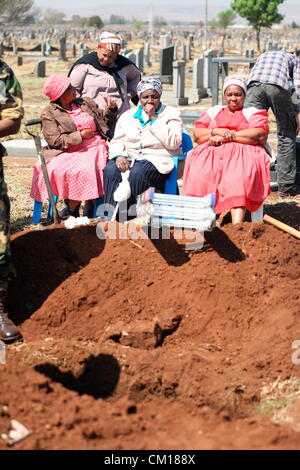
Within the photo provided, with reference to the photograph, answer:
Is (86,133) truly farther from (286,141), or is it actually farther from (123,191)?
(286,141)

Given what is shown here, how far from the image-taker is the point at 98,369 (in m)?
4.72

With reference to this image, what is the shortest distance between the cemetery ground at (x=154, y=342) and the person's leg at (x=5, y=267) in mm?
126

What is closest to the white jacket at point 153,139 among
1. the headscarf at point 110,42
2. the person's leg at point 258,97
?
the headscarf at point 110,42

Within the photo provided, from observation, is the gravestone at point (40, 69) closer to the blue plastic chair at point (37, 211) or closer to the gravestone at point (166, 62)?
the gravestone at point (166, 62)

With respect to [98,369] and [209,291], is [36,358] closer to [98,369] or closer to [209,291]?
[98,369]

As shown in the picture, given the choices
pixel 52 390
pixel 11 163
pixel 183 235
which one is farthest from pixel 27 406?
pixel 11 163

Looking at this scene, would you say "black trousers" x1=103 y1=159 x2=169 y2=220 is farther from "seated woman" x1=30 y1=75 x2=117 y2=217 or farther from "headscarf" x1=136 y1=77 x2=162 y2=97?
"headscarf" x1=136 y1=77 x2=162 y2=97

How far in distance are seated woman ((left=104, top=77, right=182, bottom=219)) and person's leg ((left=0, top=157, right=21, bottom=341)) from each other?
1.73 m

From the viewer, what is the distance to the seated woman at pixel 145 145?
6523 mm

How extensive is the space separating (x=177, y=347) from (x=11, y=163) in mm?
6747

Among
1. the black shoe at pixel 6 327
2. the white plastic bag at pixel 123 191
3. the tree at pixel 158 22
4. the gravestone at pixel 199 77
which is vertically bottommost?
the tree at pixel 158 22

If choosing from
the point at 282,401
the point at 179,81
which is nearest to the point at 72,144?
the point at 282,401

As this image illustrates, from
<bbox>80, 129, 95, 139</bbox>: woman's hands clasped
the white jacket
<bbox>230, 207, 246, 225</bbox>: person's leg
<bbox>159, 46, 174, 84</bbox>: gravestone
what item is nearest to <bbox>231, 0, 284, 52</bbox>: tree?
<bbox>159, 46, 174, 84</bbox>: gravestone

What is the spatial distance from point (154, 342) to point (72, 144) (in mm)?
2561
